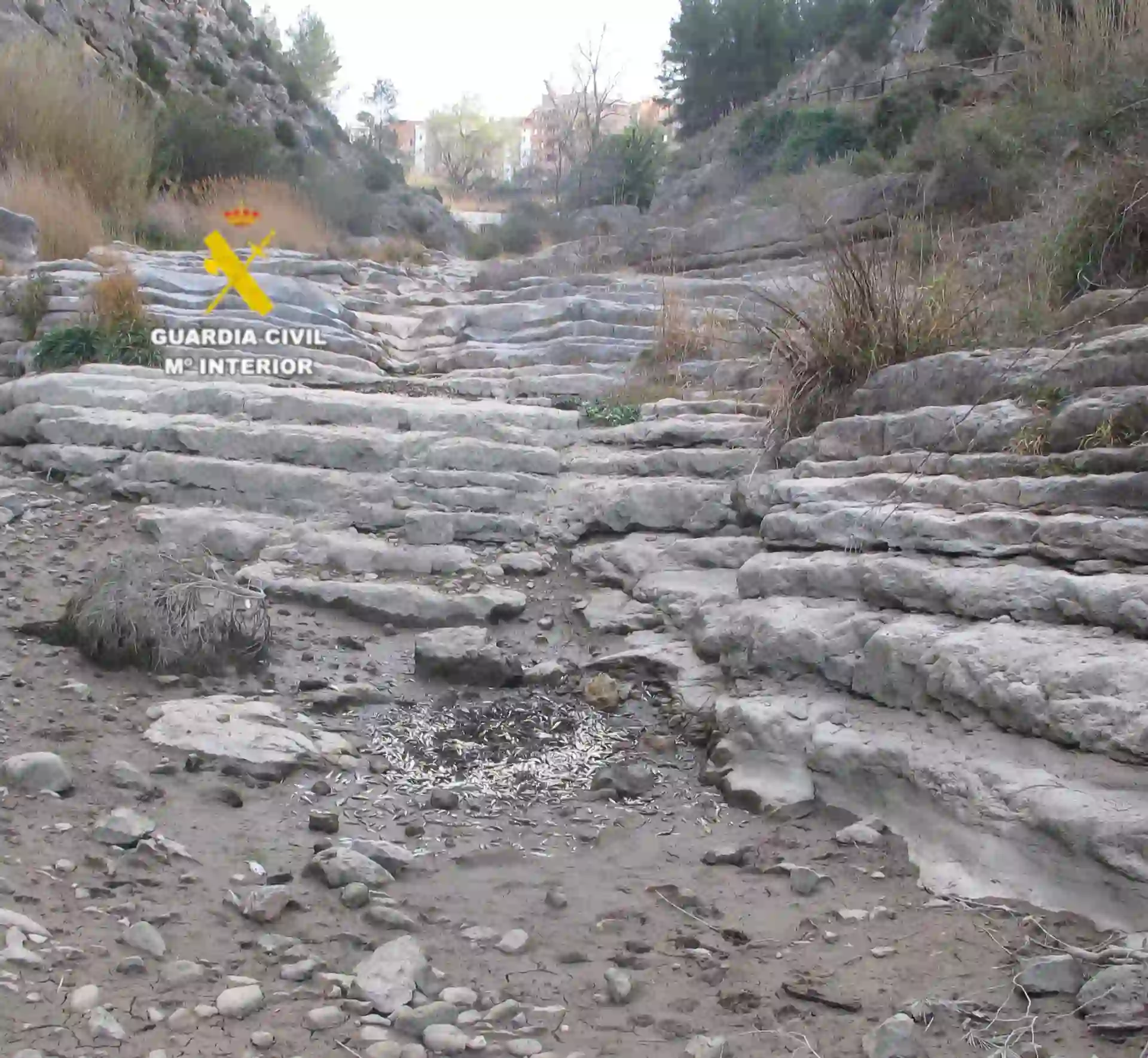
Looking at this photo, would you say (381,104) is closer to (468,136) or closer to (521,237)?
(468,136)

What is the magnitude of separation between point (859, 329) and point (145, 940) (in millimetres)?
3403

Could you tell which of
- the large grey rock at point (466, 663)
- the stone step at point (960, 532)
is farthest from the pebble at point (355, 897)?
the stone step at point (960, 532)

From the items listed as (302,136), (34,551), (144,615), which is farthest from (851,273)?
(302,136)

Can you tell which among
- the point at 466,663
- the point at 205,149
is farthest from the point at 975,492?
the point at 205,149

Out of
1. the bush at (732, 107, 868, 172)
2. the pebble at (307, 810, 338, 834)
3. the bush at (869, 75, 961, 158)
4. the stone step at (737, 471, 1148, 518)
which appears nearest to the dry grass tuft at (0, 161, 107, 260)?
the stone step at (737, 471, 1148, 518)

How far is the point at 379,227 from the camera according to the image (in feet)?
58.3

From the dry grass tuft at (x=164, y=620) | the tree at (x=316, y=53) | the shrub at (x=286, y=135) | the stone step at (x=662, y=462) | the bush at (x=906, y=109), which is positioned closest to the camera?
the dry grass tuft at (x=164, y=620)

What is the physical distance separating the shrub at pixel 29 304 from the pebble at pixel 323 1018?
598 centimetres

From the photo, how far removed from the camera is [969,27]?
1579 cm

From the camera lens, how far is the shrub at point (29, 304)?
6.80 meters

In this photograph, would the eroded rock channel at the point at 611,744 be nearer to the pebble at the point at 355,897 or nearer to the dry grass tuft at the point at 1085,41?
the pebble at the point at 355,897

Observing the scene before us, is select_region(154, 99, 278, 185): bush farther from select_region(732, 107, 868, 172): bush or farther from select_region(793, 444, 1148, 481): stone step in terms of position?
select_region(793, 444, 1148, 481): stone step

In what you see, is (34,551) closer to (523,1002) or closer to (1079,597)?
(523,1002)

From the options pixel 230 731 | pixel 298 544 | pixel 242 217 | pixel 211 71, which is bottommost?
pixel 230 731
